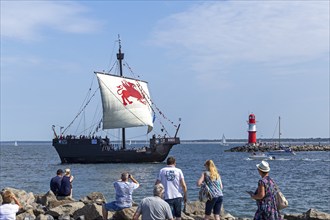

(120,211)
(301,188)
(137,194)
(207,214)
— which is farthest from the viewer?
(301,188)

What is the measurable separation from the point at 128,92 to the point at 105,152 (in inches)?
361

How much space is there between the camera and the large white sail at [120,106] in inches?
2785

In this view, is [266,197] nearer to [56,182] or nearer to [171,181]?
[171,181]

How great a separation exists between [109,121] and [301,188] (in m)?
40.5

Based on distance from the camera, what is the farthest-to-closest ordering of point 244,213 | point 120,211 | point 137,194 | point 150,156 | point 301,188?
point 150,156 → point 301,188 → point 137,194 → point 244,213 → point 120,211

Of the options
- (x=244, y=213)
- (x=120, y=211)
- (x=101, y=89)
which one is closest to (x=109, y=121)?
(x=101, y=89)

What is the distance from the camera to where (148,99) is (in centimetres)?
7538

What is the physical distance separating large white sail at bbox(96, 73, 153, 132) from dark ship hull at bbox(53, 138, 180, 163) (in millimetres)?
3847

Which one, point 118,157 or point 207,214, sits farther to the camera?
point 118,157

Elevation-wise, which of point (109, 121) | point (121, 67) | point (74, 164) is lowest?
point (74, 164)

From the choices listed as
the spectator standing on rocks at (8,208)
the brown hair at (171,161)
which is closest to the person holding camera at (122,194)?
the brown hair at (171,161)

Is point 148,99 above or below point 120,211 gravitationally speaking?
above

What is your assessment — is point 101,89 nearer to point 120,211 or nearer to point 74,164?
point 74,164

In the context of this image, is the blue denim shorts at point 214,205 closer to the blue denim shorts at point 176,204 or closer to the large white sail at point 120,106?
the blue denim shorts at point 176,204
